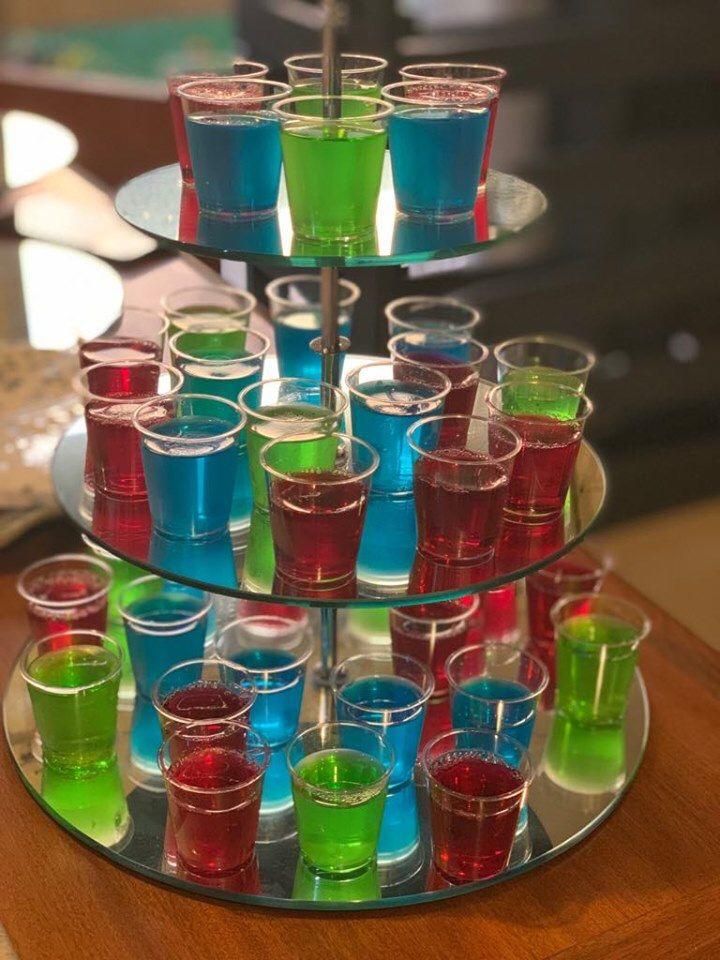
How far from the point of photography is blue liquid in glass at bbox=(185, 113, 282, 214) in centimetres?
114

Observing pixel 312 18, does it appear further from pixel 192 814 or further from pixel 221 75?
pixel 192 814

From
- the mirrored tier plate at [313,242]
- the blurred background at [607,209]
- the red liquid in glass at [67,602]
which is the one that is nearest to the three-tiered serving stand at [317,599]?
the mirrored tier plate at [313,242]

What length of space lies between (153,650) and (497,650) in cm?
35

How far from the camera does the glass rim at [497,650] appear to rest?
1312mm

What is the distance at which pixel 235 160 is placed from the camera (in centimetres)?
115

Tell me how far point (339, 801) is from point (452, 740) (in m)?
0.14

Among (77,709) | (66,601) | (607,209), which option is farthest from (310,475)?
(607,209)

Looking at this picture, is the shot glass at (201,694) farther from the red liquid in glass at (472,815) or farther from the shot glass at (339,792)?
the red liquid in glass at (472,815)

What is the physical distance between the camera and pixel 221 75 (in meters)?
1.23

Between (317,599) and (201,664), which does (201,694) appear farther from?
(317,599)

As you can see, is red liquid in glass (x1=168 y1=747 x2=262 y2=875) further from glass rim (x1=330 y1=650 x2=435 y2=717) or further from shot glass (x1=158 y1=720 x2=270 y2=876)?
glass rim (x1=330 y1=650 x2=435 y2=717)

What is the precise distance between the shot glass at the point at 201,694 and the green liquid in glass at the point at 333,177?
1.42 ft

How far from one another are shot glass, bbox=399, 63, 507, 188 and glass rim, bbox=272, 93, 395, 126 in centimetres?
6

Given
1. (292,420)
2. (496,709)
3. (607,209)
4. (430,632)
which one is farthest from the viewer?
(607,209)
